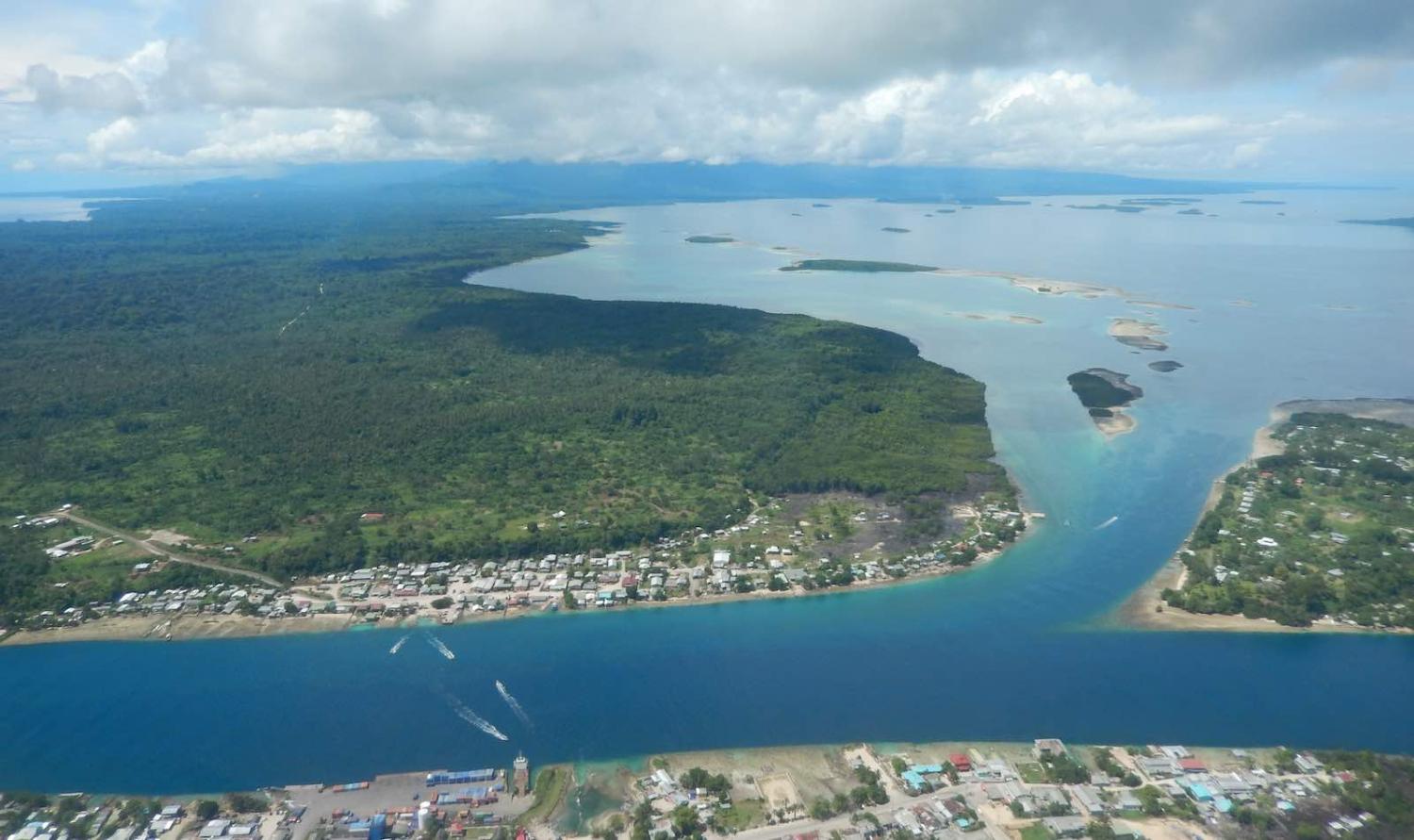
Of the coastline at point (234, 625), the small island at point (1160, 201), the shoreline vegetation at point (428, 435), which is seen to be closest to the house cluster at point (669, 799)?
the coastline at point (234, 625)

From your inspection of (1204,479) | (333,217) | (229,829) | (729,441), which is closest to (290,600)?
(229,829)

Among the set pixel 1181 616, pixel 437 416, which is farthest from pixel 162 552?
pixel 1181 616

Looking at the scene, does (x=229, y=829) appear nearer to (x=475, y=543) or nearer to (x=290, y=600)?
(x=290, y=600)

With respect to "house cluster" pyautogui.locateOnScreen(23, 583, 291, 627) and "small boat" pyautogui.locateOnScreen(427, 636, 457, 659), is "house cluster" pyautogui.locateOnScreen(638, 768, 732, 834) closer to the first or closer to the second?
"small boat" pyautogui.locateOnScreen(427, 636, 457, 659)

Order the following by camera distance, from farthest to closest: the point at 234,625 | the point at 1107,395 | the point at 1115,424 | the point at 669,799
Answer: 1. the point at 1107,395
2. the point at 1115,424
3. the point at 234,625
4. the point at 669,799

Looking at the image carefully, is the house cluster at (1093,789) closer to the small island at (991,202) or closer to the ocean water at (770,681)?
the ocean water at (770,681)

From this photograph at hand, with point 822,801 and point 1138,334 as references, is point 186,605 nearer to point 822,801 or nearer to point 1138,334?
point 822,801
